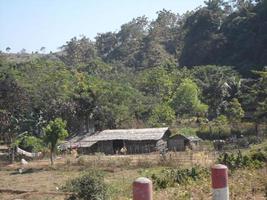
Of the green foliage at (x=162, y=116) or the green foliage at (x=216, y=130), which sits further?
the green foliage at (x=162, y=116)

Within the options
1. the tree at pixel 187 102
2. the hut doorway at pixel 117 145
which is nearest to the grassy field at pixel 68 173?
the hut doorway at pixel 117 145

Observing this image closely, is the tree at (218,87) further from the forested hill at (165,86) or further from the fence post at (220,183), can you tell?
the fence post at (220,183)

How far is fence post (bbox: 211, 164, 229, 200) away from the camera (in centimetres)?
271

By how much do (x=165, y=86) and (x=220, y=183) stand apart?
50066 millimetres

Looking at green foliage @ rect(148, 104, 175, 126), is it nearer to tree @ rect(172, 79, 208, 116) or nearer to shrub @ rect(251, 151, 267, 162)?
tree @ rect(172, 79, 208, 116)

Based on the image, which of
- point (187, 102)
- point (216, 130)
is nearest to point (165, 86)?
point (187, 102)

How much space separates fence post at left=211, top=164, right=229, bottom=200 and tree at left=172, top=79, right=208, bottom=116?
43498mm

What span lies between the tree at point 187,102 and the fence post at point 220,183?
143 feet

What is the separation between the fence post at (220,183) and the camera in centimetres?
271

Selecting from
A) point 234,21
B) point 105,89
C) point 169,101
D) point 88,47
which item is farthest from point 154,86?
point 88,47

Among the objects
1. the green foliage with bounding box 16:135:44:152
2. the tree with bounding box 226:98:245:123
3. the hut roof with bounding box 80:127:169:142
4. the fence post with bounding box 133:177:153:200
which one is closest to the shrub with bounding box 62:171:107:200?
the fence post with bounding box 133:177:153:200

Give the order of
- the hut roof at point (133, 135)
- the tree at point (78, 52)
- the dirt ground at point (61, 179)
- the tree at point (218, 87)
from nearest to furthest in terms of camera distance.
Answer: the dirt ground at point (61, 179), the hut roof at point (133, 135), the tree at point (218, 87), the tree at point (78, 52)

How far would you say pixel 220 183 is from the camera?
Answer: 2750 millimetres

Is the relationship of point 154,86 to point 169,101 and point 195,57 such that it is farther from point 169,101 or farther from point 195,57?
point 195,57
